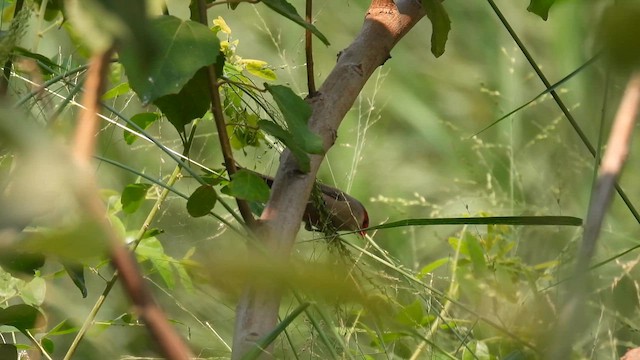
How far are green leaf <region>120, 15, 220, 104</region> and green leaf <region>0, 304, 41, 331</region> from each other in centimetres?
21

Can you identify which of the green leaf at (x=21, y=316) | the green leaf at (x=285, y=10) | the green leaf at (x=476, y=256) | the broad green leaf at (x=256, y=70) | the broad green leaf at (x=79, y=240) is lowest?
the green leaf at (x=476, y=256)

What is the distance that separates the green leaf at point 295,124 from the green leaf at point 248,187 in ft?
0.08

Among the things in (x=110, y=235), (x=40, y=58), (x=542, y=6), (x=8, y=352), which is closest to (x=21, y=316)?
(x=8, y=352)

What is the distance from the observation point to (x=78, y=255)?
4.7 inches

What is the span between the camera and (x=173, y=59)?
1.30 ft

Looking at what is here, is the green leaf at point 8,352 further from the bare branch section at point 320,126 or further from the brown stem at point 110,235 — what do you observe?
the brown stem at point 110,235

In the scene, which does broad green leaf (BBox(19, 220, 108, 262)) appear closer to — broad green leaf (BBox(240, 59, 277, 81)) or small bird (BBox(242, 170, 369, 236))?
small bird (BBox(242, 170, 369, 236))

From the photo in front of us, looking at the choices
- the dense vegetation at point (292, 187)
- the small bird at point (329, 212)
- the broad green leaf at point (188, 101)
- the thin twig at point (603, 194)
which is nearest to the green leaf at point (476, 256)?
the dense vegetation at point (292, 187)

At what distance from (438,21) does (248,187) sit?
0.49ft

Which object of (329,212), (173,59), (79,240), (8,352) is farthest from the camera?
(329,212)

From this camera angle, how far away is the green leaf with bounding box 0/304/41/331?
54cm

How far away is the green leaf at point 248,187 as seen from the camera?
0.46 m

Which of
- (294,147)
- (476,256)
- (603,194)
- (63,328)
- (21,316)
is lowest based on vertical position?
(476,256)

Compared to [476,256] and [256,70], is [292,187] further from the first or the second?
[476,256]
